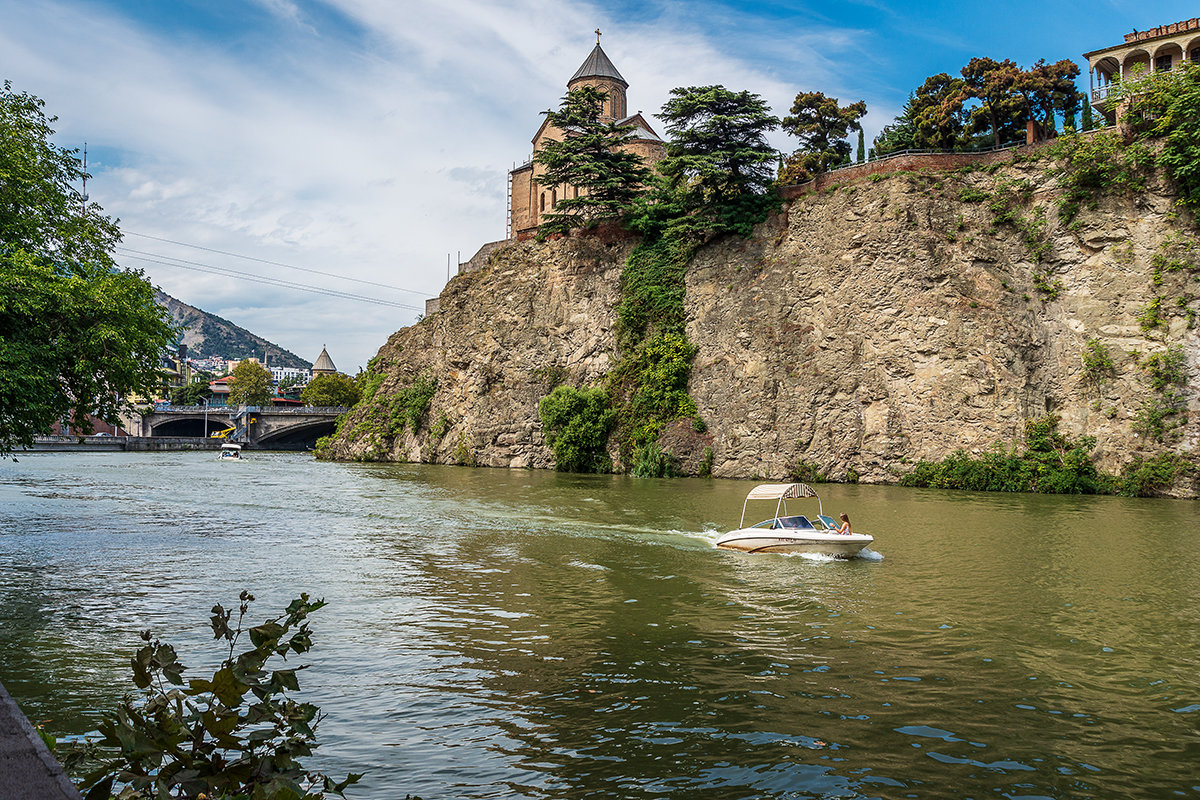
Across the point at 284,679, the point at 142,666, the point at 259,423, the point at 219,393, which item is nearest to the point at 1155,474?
the point at 284,679

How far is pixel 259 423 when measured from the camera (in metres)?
107

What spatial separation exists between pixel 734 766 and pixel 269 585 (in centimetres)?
1212

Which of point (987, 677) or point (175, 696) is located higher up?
point (175, 696)

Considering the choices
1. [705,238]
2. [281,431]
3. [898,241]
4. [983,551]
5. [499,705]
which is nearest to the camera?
[499,705]

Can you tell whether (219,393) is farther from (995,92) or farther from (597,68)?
(995,92)

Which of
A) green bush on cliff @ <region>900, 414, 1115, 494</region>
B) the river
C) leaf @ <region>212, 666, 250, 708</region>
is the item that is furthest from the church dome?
leaf @ <region>212, 666, 250, 708</region>

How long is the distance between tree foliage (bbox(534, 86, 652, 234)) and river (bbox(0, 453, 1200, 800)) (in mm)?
38442

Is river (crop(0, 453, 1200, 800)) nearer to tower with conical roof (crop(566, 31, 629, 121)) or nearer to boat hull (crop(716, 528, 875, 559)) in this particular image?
boat hull (crop(716, 528, 875, 559))

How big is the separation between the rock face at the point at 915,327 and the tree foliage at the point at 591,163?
418 centimetres

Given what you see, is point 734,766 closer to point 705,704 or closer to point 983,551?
point 705,704

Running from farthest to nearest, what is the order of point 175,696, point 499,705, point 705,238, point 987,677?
point 705,238, point 987,677, point 499,705, point 175,696

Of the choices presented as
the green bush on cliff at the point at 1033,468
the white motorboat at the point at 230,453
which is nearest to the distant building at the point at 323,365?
the white motorboat at the point at 230,453

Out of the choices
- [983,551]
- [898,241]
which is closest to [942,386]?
[898,241]

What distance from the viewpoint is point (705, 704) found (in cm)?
992
